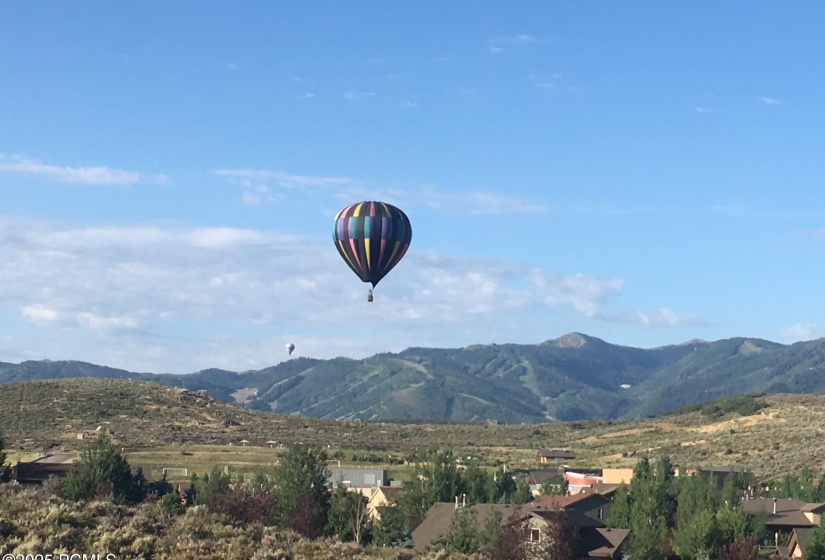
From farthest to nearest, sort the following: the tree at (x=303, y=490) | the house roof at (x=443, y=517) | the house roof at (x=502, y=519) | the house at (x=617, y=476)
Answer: the house at (x=617, y=476) < the tree at (x=303, y=490) < the house roof at (x=443, y=517) < the house roof at (x=502, y=519)

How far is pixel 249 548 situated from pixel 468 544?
34057mm

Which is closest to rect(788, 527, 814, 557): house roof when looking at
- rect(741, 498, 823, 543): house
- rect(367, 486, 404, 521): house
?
rect(741, 498, 823, 543): house

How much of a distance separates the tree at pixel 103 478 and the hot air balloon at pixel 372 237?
23.8 meters

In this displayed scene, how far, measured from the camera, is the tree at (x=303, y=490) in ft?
229

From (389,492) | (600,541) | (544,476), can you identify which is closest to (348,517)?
(600,541)

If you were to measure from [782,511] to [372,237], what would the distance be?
1514 inches

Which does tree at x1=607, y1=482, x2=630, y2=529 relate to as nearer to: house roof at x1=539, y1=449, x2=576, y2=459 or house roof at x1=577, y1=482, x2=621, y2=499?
house roof at x1=577, y1=482, x2=621, y2=499

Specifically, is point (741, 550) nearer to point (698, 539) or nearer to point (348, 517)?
point (698, 539)

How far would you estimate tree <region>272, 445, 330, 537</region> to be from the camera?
6988cm

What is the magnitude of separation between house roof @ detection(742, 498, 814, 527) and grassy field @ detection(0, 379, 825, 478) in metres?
33.4

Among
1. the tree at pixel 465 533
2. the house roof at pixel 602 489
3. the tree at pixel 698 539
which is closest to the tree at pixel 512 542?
the tree at pixel 465 533

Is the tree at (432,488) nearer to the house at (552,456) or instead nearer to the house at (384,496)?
the house at (384,496)

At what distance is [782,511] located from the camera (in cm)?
8900

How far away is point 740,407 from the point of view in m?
186
